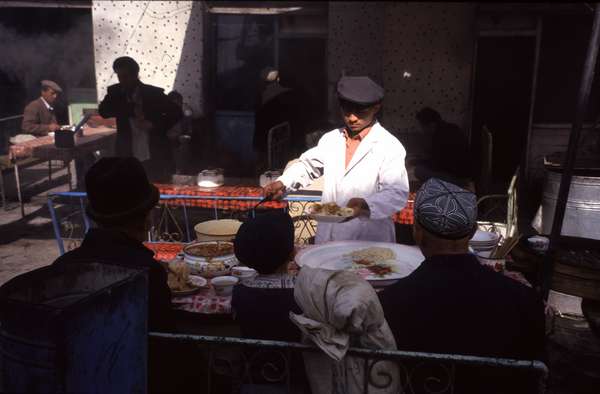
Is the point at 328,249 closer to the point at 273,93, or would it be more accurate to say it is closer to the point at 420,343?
the point at 420,343

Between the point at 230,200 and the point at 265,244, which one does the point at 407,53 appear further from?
the point at 265,244

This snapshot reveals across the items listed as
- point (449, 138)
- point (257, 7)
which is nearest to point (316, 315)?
point (449, 138)

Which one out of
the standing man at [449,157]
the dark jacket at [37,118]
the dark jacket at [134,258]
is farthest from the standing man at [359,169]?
the dark jacket at [37,118]

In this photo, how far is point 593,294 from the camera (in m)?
4.43

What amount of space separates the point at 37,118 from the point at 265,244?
993cm

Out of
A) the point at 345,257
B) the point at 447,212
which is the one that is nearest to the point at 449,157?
the point at 345,257

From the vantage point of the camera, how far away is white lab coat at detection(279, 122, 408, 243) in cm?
429

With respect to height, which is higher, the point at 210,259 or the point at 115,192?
the point at 115,192

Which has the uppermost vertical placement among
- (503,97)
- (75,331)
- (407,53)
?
(407,53)

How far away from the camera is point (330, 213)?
385cm

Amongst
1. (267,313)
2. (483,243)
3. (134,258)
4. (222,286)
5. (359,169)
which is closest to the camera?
(267,313)

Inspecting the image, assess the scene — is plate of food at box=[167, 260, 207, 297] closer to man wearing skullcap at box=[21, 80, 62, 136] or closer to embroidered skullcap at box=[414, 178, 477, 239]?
embroidered skullcap at box=[414, 178, 477, 239]

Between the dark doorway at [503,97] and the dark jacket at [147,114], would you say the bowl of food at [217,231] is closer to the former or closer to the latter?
the dark jacket at [147,114]

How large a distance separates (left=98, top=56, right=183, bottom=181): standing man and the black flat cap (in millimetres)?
4289
